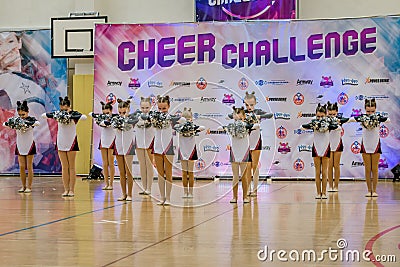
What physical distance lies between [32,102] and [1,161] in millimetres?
1925

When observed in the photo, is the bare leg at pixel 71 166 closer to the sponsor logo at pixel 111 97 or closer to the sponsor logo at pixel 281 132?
the sponsor logo at pixel 111 97

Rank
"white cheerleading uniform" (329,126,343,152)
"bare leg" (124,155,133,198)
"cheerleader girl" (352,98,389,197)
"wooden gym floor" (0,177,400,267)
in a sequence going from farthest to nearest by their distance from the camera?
"white cheerleading uniform" (329,126,343,152), "cheerleader girl" (352,98,389,197), "bare leg" (124,155,133,198), "wooden gym floor" (0,177,400,267)

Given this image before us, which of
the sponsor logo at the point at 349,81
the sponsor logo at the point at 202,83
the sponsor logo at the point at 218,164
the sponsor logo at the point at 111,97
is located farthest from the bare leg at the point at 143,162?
the sponsor logo at the point at 349,81

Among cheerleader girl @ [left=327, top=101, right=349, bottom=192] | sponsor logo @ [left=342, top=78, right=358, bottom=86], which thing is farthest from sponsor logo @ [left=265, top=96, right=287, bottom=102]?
cheerleader girl @ [left=327, top=101, right=349, bottom=192]

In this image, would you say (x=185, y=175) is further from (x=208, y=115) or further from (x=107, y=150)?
(x=208, y=115)

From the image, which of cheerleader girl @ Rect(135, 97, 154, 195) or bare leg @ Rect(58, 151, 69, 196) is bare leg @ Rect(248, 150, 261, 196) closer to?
cheerleader girl @ Rect(135, 97, 154, 195)

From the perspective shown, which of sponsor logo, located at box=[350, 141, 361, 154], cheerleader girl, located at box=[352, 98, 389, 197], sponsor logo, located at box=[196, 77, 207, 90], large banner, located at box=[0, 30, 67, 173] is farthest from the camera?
large banner, located at box=[0, 30, 67, 173]

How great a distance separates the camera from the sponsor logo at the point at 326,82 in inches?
728

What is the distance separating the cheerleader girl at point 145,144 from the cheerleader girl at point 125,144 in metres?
0.17

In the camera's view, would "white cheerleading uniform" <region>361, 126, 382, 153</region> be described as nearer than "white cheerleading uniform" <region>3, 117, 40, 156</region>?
Yes

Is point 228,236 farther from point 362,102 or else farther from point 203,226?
point 362,102

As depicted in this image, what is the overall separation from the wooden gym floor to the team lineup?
16.1 inches

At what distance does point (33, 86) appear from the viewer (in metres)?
21.6

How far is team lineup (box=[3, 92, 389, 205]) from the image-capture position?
11.4 meters
